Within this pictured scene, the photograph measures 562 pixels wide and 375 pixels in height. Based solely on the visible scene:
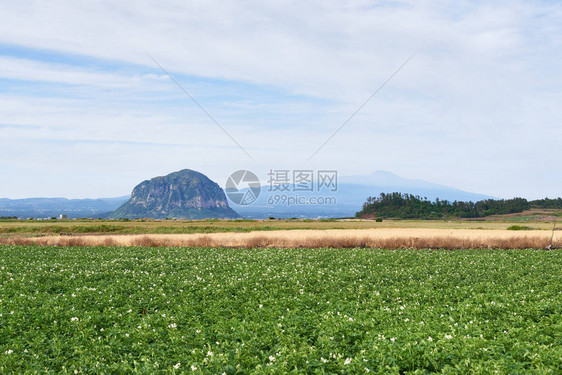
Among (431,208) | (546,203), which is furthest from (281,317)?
(546,203)

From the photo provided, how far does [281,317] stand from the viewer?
12.9 meters

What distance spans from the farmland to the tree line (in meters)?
158

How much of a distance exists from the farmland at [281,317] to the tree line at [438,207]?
15768 centimetres

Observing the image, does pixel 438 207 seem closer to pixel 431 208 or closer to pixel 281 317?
pixel 431 208

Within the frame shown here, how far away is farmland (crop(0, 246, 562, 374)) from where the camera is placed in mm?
9344

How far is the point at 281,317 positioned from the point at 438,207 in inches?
7277

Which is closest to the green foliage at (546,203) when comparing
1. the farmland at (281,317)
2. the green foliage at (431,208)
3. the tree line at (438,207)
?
the tree line at (438,207)

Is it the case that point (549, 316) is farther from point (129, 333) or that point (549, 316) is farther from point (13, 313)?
point (13, 313)

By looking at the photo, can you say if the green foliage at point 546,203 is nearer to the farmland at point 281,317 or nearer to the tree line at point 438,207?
the tree line at point 438,207

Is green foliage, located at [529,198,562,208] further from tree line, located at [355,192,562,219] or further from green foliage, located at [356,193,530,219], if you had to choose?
green foliage, located at [356,193,530,219]

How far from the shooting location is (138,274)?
21.8 m

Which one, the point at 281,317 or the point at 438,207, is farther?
the point at 438,207

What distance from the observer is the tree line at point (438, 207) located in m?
171

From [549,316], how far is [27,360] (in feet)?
54.2
